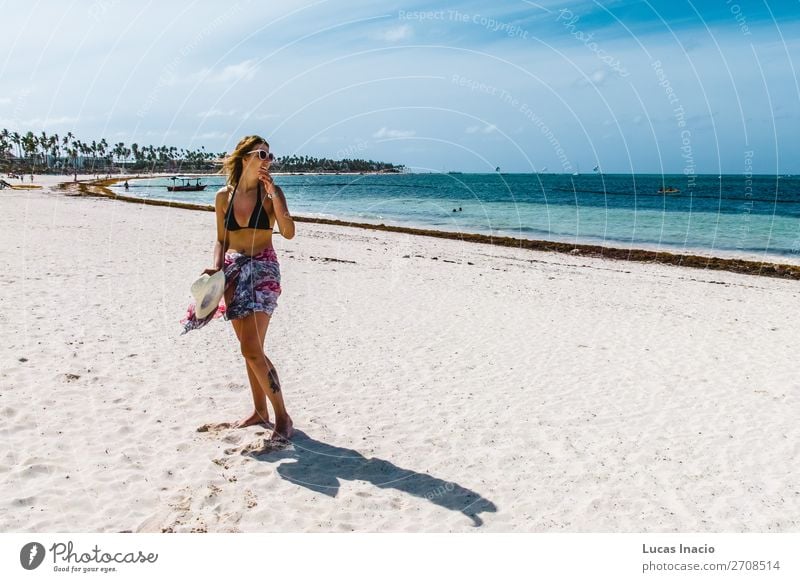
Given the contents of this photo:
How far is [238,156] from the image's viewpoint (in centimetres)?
446

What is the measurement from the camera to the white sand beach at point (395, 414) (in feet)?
13.2

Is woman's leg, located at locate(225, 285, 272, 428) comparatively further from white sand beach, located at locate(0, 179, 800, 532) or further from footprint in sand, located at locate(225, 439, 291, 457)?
footprint in sand, located at locate(225, 439, 291, 457)

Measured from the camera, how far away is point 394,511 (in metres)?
4.01

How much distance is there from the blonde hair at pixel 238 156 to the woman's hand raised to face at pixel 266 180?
19 cm

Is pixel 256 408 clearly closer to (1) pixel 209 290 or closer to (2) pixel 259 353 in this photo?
(2) pixel 259 353

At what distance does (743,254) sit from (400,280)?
739 inches

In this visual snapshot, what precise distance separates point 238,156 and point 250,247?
70 centimetres

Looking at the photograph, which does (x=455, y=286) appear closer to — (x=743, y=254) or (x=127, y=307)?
(x=127, y=307)

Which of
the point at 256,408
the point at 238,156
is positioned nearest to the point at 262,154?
the point at 238,156

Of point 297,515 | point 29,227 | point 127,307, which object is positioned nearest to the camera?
point 297,515

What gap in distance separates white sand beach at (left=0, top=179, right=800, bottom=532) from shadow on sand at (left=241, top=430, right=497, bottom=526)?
2 cm

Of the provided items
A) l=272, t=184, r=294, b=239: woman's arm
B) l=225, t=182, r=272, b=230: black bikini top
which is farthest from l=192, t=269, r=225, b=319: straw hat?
l=272, t=184, r=294, b=239: woman's arm

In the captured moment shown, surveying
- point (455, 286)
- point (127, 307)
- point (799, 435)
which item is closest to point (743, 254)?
point (455, 286)
